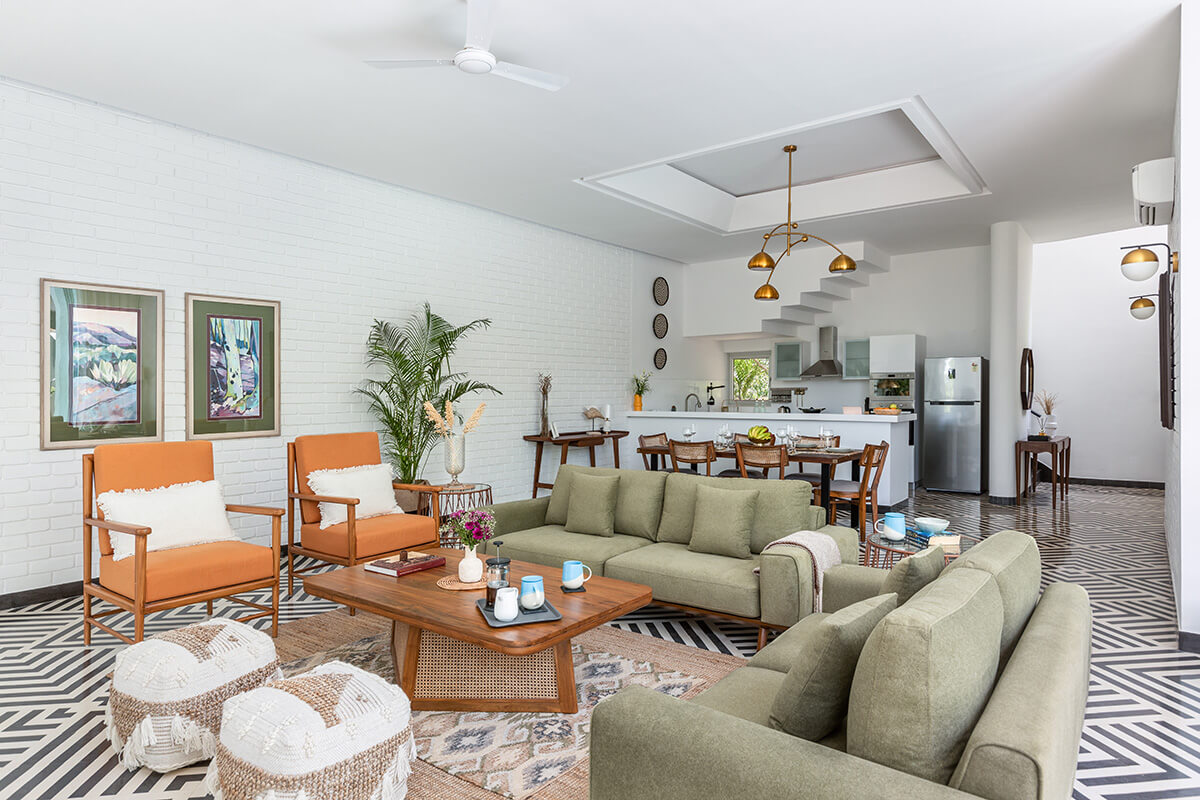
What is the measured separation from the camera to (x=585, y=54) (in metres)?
3.91

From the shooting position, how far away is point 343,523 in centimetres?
436

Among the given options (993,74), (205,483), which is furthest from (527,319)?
(993,74)

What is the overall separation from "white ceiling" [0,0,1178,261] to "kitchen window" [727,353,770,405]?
5086 mm

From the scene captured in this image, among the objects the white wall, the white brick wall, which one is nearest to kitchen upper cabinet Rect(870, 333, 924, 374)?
the white wall

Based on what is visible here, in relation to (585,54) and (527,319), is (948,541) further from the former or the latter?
(527,319)

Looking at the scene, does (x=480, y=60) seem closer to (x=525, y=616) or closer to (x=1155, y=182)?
(x=525, y=616)

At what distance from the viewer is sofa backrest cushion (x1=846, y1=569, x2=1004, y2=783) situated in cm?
141

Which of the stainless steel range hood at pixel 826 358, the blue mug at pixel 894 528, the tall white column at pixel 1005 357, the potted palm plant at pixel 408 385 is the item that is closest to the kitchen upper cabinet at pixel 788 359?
the stainless steel range hood at pixel 826 358

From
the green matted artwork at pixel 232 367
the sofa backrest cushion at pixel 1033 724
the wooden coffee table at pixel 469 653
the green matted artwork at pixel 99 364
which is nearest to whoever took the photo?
the sofa backrest cushion at pixel 1033 724

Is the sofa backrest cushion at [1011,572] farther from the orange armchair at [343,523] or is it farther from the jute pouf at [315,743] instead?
the orange armchair at [343,523]

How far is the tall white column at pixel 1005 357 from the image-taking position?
7.84 meters

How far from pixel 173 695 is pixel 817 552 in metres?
2.67

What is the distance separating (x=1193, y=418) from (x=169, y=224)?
6191 millimetres

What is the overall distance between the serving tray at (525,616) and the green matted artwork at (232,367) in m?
3.23
